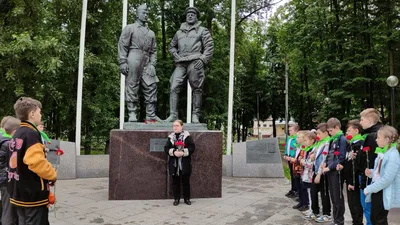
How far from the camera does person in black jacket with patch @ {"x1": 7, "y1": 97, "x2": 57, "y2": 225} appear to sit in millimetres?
3168

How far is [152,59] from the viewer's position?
7.51 meters

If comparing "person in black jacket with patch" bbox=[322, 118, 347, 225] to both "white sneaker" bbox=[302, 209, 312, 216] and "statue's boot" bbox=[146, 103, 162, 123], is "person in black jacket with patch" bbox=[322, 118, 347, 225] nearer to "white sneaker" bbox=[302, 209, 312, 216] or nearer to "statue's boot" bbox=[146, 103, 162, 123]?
"white sneaker" bbox=[302, 209, 312, 216]

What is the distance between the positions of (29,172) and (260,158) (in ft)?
26.8

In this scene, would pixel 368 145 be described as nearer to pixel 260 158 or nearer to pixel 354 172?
pixel 354 172

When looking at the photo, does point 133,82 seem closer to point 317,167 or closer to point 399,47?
point 317,167

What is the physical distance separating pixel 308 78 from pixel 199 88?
22.2 m

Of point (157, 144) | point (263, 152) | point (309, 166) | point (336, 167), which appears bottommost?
point (263, 152)

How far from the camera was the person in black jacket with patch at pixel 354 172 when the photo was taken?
4559mm

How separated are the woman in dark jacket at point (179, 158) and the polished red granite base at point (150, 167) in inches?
19.6

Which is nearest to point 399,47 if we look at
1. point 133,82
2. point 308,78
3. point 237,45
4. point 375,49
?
point 375,49

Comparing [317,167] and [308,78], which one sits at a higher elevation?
[308,78]

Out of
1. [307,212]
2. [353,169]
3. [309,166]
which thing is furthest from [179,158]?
[353,169]

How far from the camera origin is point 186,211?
584 centimetres

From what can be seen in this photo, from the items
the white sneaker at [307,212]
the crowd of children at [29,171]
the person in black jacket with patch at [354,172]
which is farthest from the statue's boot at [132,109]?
the person in black jacket with patch at [354,172]
